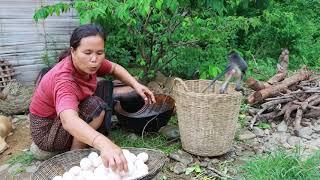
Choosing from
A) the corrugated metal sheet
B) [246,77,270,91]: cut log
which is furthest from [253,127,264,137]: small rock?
the corrugated metal sheet

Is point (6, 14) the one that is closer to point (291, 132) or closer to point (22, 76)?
point (22, 76)

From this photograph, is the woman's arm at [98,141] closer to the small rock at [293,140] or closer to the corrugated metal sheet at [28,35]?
the small rock at [293,140]

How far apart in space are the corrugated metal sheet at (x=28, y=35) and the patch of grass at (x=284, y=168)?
11.1 feet

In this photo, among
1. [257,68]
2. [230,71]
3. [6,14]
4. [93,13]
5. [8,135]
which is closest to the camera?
[230,71]

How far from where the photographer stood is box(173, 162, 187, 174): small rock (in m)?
3.61

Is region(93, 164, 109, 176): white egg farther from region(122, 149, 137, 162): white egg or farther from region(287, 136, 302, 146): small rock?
region(287, 136, 302, 146): small rock

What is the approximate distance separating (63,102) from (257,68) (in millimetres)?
4742

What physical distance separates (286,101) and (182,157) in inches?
69.8

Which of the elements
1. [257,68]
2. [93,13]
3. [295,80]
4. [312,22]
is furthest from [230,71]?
[312,22]

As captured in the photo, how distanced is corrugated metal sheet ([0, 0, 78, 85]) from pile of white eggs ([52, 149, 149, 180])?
9.53ft

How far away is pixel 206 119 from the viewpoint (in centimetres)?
358

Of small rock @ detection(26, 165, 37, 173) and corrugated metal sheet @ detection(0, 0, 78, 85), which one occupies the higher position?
corrugated metal sheet @ detection(0, 0, 78, 85)

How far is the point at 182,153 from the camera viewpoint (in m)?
3.89

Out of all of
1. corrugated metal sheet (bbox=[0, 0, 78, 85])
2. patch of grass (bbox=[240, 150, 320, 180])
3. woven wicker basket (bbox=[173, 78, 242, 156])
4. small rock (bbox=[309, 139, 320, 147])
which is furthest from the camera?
corrugated metal sheet (bbox=[0, 0, 78, 85])
